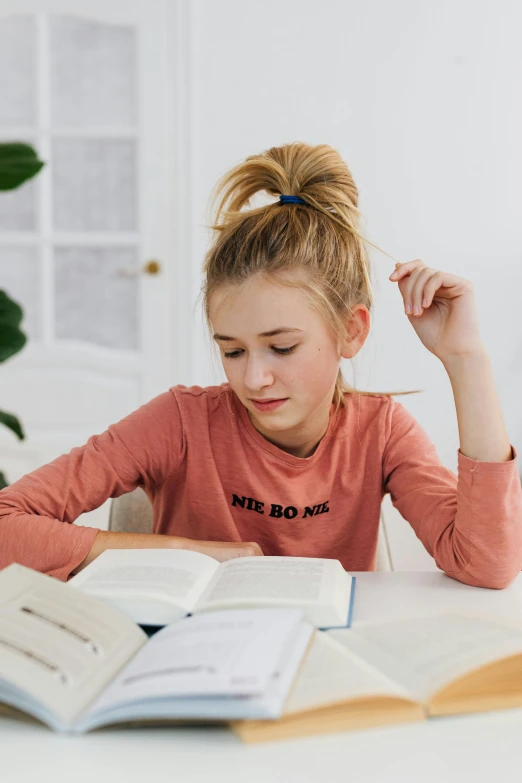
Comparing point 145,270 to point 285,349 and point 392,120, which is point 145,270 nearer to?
point 392,120

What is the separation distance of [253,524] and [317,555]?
0.36 feet

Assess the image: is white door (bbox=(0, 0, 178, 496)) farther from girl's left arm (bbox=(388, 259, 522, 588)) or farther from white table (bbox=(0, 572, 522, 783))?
white table (bbox=(0, 572, 522, 783))

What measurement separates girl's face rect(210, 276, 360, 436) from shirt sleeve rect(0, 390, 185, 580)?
0.18 m

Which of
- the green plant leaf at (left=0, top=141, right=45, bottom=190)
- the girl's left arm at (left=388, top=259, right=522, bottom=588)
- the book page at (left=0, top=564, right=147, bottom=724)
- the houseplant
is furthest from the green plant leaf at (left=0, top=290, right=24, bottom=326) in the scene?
the girl's left arm at (left=388, top=259, right=522, bottom=588)

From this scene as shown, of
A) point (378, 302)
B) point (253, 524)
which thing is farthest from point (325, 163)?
point (378, 302)

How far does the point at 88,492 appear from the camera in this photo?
1258 millimetres

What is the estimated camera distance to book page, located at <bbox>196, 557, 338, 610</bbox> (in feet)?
2.85

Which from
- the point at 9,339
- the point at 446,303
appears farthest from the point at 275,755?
the point at 446,303

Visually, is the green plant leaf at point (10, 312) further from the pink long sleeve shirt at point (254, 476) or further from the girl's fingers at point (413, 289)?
the girl's fingers at point (413, 289)

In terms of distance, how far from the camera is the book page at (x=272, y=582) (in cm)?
87

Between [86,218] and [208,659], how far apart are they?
Result: 2876 millimetres

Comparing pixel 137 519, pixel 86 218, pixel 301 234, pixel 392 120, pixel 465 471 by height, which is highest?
pixel 392 120

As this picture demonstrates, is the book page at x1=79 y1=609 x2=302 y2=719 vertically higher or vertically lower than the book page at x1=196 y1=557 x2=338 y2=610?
higher

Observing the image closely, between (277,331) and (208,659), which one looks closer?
(208,659)
